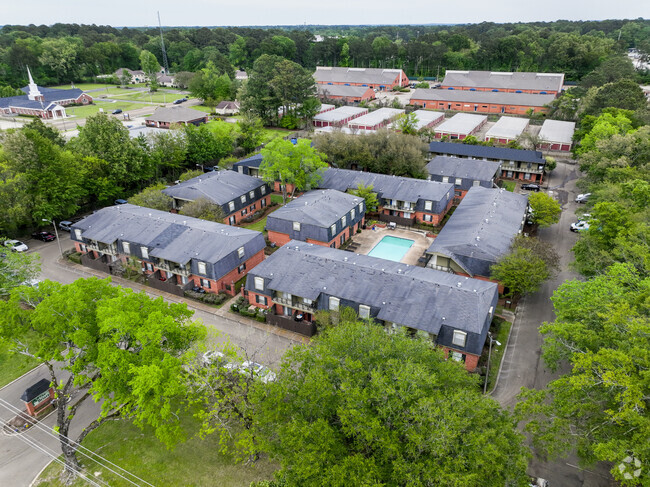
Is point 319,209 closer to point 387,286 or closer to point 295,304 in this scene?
point 295,304

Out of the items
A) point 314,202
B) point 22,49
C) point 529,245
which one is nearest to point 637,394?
point 529,245


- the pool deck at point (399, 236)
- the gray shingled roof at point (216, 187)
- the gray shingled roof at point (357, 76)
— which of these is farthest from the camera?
the gray shingled roof at point (357, 76)

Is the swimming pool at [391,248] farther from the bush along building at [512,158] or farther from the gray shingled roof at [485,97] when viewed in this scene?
the gray shingled roof at [485,97]

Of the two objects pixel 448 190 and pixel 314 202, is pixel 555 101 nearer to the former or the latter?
pixel 448 190

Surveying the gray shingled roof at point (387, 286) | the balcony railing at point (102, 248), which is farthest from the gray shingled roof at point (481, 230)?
the balcony railing at point (102, 248)

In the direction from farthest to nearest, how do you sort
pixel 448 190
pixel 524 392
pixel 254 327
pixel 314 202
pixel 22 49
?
pixel 22 49 → pixel 448 190 → pixel 314 202 → pixel 254 327 → pixel 524 392

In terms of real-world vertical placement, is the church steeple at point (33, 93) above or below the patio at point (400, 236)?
above

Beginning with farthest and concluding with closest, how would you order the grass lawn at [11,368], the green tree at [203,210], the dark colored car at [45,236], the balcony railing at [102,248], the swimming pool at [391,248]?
1. the dark colored car at [45,236]
2. the green tree at [203,210]
3. the swimming pool at [391,248]
4. the balcony railing at [102,248]
5. the grass lawn at [11,368]
